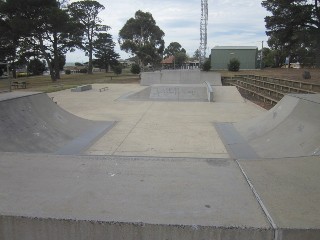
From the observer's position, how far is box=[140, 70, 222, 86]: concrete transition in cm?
3450

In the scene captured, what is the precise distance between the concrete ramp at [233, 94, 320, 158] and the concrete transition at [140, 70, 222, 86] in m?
25.2

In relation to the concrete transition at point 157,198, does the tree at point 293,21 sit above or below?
above

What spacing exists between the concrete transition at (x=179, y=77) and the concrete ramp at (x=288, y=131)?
25.2m

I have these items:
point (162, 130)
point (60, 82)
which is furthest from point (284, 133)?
point (60, 82)

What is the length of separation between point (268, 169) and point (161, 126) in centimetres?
729

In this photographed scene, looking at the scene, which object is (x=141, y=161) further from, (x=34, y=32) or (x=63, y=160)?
(x=34, y=32)

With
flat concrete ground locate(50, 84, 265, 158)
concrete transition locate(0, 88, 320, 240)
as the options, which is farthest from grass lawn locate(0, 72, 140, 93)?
concrete transition locate(0, 88, 320, 240)

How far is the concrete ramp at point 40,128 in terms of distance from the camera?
643cm

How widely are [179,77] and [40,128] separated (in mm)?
28288

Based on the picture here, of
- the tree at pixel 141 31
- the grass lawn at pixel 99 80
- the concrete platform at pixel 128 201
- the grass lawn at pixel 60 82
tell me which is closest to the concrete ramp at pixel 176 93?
the grass lawn at pixel 99 80

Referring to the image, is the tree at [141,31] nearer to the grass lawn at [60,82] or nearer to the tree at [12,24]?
the grass lawn at [60,82]

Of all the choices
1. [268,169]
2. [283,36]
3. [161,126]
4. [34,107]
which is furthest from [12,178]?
[283,36]

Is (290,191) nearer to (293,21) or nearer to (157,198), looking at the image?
(157,198)

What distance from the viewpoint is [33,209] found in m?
2.65
